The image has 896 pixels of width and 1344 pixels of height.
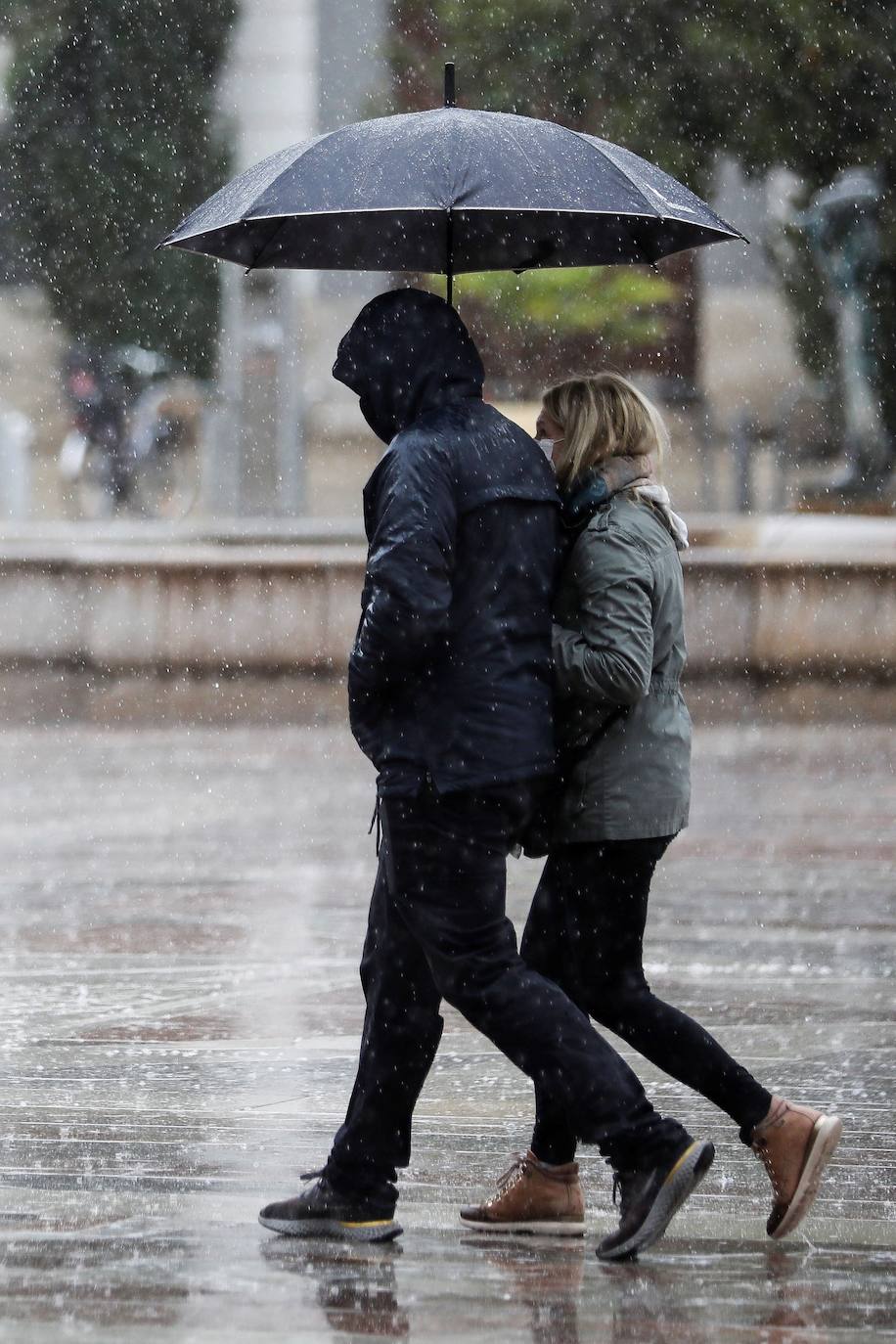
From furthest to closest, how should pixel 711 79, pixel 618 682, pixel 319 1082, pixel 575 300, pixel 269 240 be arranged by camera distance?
pixel 575 300 < pixel 711 79 < pixel 319 1082 < pixel 269 240 < pixel 618 682

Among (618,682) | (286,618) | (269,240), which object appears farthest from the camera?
(286,618)

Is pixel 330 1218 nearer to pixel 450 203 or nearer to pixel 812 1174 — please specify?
pixel 812 1174

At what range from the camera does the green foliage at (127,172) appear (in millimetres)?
36031

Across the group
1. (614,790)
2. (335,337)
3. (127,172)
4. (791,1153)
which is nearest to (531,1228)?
(791,1153)

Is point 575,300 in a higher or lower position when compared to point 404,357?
higher

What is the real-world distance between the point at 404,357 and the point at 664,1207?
150cm

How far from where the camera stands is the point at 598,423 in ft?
13.6

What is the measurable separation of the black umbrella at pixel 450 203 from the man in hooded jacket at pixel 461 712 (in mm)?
291

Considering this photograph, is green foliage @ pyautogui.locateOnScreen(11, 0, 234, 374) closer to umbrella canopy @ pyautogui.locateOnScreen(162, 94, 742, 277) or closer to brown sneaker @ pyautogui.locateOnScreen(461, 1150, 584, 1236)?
umbrella canopy @ pyautogui.locateOnScreen(162, 94, 742, 277)

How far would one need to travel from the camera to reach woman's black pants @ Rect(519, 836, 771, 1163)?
162 inches

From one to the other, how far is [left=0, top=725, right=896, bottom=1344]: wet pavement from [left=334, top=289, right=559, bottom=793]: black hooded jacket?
2.80ft

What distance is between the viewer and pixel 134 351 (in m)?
35.2

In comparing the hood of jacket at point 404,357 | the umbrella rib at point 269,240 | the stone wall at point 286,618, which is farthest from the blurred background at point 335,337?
the hood of jacket at point 404,357

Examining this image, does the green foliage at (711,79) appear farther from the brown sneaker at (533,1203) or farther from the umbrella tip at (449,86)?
the brown sneaker at (533,1203)
